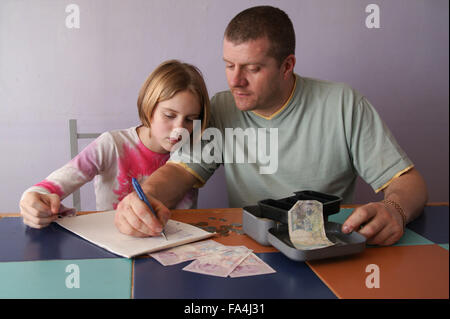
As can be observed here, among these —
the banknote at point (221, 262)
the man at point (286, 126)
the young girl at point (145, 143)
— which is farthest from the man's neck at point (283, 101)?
the banknote at point (221, 262)

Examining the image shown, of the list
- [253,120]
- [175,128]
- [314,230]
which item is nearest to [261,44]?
[253,120]

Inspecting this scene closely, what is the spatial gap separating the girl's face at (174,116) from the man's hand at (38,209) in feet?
1.81

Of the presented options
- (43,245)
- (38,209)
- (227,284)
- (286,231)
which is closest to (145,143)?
(38,209)

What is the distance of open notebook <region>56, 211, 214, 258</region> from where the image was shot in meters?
0.99

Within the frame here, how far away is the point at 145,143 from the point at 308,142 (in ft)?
2.42

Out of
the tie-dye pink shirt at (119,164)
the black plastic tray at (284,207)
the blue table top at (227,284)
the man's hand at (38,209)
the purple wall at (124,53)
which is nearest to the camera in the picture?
the blue table top at (227,284)

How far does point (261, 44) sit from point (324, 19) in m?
0.85

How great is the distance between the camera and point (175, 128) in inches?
62.7

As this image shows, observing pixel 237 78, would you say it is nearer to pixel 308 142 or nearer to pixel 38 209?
pixel 308 142

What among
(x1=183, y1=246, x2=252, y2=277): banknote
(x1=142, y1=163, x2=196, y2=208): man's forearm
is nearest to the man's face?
(x1=142, y1=163, x2=196, y2=208): man's forearm

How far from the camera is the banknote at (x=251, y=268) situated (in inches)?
33.7

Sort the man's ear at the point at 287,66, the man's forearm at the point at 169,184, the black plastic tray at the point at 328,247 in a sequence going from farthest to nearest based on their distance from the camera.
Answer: the man's ear at the point at 287,66
the man's forearm at the point at 169,184
the black plastic tray at the point at 328,247

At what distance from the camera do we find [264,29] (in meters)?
1.52

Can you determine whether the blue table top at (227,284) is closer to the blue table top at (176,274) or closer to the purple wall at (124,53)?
the blue table top at (176,274)
